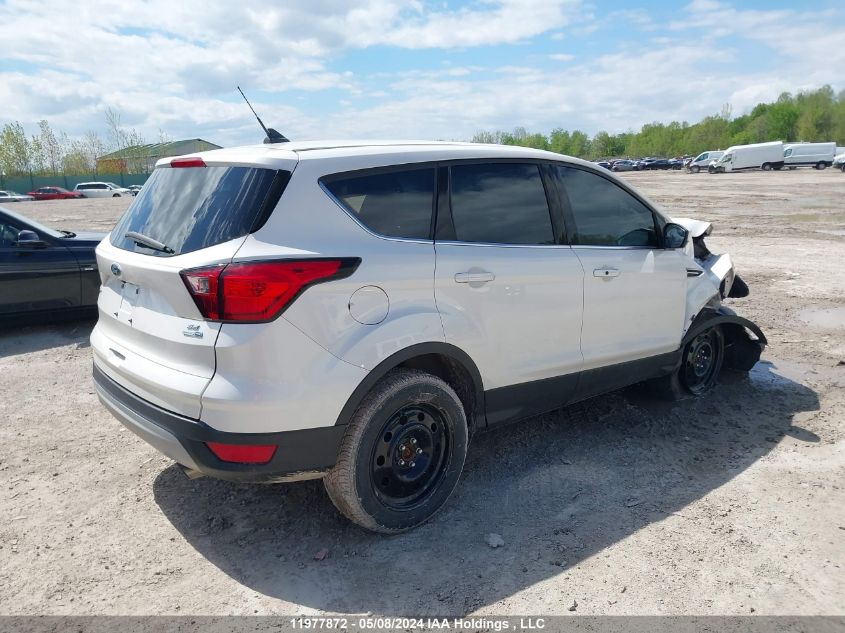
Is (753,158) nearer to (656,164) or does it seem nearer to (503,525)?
(656,164)

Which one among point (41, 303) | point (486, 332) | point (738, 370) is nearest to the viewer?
point (486, 332)

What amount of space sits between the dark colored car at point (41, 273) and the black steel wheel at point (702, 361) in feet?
20.1

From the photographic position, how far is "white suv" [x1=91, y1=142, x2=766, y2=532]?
2.71 metres

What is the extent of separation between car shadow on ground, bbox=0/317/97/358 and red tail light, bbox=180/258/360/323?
472 centimetres

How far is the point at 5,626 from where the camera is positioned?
2609mm

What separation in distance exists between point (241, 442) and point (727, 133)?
12259cm

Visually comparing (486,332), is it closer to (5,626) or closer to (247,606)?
(247,606)

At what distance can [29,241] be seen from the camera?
6.77 metres

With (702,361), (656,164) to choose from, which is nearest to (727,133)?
(656,164)

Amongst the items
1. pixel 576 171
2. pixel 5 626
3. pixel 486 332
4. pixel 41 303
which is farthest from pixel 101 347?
pixel 41 303

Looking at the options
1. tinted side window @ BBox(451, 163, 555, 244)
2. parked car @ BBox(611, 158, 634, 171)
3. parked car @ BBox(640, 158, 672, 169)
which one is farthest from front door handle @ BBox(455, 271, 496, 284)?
parked car @ BBox(640, 158, 672, 169)

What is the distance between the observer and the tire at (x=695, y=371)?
4.90 meters

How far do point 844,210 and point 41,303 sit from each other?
22685 mm

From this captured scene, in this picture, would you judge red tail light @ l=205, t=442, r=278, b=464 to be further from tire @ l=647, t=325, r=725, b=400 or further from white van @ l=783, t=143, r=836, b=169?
white van @ l=783, t=143, r=836, b=169
